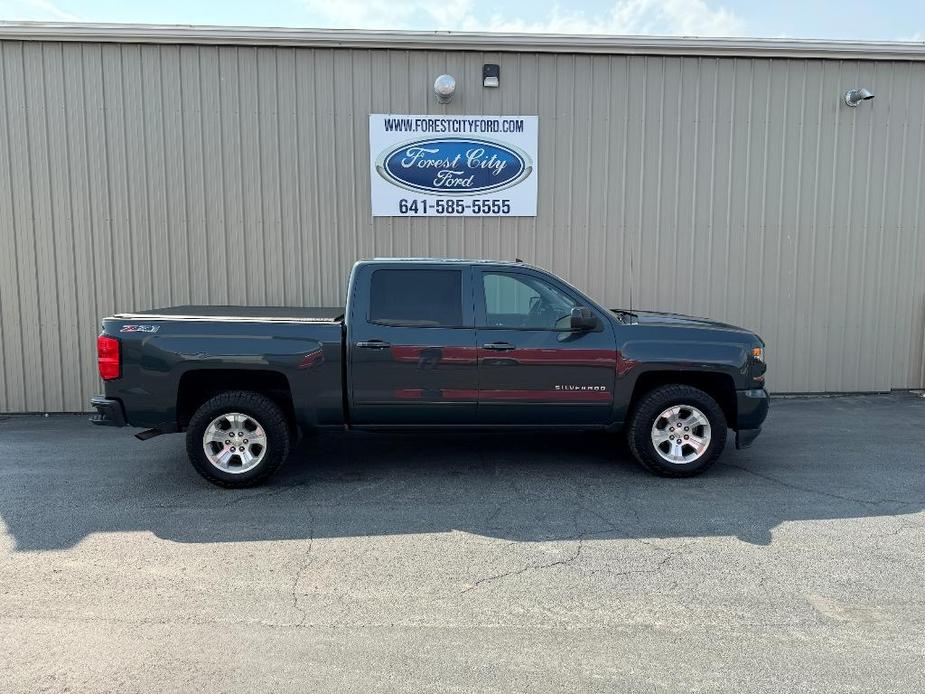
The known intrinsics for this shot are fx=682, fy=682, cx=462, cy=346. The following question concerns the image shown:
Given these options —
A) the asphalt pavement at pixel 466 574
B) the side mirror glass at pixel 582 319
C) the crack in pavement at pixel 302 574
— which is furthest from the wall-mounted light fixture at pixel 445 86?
the crack in pavement at pixel 302 574

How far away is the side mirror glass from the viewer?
5.52 meters

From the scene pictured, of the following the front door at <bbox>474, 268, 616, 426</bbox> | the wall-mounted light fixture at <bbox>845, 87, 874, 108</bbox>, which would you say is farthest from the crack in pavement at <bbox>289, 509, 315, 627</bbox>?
the wall-mounted light fixture at <bbox>845, 87, 874, 108</bbox>

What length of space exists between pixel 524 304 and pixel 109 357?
3.35m

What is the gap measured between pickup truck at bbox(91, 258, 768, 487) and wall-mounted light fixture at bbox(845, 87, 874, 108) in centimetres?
512

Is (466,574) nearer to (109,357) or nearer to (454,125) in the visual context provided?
(109,357)

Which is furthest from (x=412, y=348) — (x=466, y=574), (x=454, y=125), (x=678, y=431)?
(x=454, y=125)

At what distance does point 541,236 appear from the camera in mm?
8922

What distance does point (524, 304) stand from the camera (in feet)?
18.9

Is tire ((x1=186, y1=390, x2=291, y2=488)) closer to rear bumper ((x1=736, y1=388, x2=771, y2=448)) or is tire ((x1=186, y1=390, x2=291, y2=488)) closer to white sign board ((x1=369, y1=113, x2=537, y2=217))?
rear bumper ((x1=736, y1=388, x2=771, y2=448))

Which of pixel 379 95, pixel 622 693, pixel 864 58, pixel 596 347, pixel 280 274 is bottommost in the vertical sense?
pixel 622 693

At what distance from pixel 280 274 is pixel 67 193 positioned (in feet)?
9.00

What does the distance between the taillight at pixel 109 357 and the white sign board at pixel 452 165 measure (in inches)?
162

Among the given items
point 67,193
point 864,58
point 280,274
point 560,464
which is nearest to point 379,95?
point 280,274

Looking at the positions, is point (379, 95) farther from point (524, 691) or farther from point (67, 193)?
point (524, 691)
